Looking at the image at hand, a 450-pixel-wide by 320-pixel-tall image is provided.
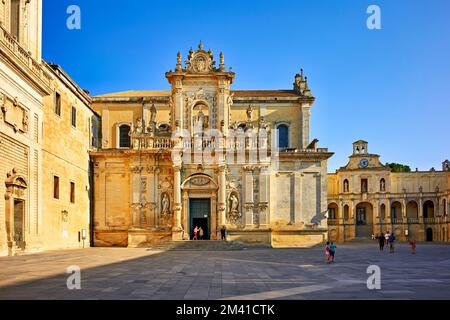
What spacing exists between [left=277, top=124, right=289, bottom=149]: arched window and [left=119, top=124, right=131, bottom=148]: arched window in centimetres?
1347

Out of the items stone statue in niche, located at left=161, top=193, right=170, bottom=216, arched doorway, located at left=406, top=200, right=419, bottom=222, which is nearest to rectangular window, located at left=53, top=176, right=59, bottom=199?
stone statue in niche, located at left=161, top=193, right=170, bottom=216

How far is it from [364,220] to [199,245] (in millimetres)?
40916

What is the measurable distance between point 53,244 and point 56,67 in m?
11.7

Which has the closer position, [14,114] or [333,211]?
[14,114]

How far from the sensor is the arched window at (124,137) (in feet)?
161

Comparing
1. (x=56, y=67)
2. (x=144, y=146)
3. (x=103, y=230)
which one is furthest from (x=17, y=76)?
(x=103, y=230)

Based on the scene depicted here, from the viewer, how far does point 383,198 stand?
71750 mm

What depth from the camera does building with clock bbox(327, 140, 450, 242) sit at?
7150cm

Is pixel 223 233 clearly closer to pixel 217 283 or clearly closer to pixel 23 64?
pixel 23 64

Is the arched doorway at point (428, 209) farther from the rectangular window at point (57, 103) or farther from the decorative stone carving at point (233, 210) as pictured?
the rectangular window at point (57, 103)

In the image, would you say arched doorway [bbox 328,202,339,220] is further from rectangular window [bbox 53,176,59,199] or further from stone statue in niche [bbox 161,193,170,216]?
rectangular window [bbox 53,176,59,199]

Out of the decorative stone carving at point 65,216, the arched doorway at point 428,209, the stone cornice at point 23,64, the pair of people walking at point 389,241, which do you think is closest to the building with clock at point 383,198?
the arched doorway at point 428,209

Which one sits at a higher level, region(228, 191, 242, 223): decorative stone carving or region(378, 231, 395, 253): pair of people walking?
region(228, 191, 242, 223): decorative stone carving

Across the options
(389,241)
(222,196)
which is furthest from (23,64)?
(389,241)
